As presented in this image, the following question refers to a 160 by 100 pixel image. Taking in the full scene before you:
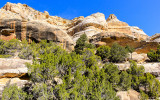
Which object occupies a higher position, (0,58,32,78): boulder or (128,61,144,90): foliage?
(0,58,32,78): boulder

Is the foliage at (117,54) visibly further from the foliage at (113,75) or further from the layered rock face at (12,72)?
the layered rock face at (12,72)

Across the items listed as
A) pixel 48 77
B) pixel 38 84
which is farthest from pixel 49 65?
pixel 38 84

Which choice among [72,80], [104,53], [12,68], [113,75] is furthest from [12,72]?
[104,53]

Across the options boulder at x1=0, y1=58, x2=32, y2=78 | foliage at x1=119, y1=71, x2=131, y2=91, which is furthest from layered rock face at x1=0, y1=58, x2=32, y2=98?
foliage at x1=119, y1=71, x2=131, y2=91

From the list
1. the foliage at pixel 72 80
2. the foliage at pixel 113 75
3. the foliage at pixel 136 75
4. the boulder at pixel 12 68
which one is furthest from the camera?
the foliage at pixel 136 75

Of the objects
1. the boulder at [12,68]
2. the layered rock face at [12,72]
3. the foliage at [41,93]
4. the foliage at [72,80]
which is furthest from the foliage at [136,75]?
the boulder at [12,68]

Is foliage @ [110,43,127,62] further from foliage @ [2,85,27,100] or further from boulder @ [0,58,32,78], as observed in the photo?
foliage @ [2,85,27,100]

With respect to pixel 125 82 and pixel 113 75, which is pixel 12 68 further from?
pixel 125 82

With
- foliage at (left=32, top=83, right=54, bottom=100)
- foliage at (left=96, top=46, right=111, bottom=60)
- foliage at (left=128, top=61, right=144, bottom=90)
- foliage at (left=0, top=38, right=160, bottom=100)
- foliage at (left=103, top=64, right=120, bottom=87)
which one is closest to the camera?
foliage at (left=32, top=83, right=54, bottom=100)

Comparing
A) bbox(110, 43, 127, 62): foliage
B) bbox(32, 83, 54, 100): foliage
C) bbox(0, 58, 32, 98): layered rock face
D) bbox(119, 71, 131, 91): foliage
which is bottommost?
bbox(119, 71, 131, 91): foliage

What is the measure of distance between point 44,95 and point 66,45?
20928mm

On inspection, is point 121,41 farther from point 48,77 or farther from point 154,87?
point 48,77

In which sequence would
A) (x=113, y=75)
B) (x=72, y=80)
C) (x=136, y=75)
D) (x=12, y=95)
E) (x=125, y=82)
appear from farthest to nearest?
1. (x=136, y=75)
2. (x=125, y=82)
3. (x=113, y=75)
4. (x=72, y=80)
5. (x=12, y=95)

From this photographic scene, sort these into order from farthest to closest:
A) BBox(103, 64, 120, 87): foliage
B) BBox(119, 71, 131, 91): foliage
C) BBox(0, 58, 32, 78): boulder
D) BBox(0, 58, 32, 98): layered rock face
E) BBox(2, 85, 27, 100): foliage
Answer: BBox(119, 71, 131, 91): foliage < BBox(103, 64, 120, 87): foliage < BBox(0, 58, 32, 78): boulder < BBox(0, 58, 32, 98): layered rock face < BBox(2, 85, 27, 100): foliage
